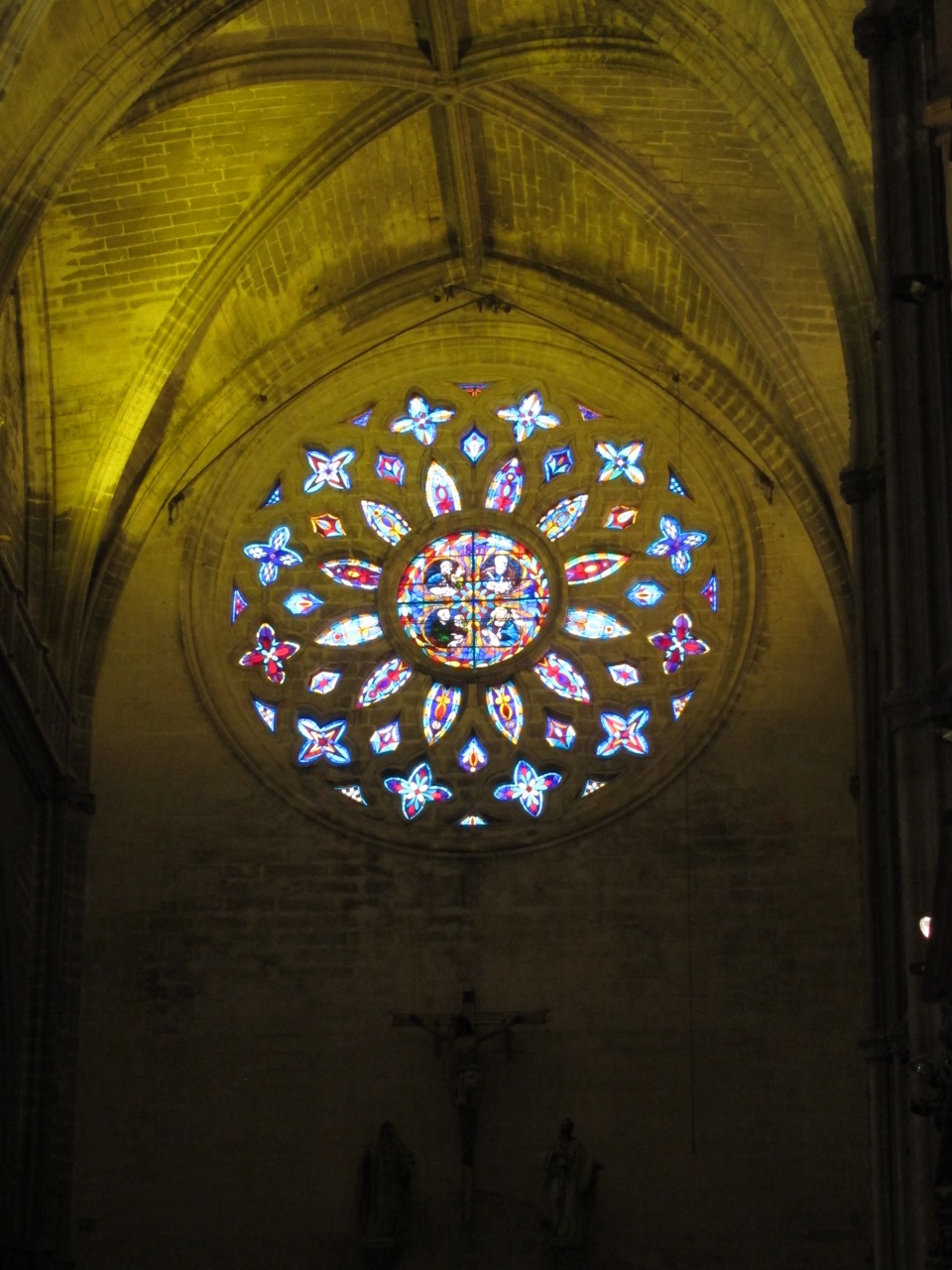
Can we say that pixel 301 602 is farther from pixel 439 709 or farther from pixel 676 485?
pixel 676 485

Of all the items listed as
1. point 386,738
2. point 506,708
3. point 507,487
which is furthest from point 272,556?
point 506,708

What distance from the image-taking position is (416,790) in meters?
20.1

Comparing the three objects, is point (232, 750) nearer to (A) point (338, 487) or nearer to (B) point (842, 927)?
(A) point (338, 487)

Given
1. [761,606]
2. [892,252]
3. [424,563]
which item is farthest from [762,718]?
Answer: [892,252]

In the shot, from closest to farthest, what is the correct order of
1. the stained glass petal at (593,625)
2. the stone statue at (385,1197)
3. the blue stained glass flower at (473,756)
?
the stone statue at (385,1197)
the blue stained glass flower at (473,756)
the stained glass petal at (593,625)

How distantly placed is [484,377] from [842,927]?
17.8ft

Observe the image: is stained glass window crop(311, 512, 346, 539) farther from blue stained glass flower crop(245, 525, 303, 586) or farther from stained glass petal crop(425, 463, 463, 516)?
stained glass petal crop(425, 463, 463, 516)

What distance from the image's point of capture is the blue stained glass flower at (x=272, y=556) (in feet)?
68.9

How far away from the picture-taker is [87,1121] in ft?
61.6

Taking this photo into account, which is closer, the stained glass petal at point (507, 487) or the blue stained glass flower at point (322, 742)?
the blue stained glass flower at point (322, 742)

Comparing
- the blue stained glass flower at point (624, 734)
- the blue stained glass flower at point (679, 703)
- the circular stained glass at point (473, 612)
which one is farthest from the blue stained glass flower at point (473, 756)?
the blue stained glass flower at point (679, 703)

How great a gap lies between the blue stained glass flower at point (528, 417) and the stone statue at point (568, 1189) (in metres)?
5.78

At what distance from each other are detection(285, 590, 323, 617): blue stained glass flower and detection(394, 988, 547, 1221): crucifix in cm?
349

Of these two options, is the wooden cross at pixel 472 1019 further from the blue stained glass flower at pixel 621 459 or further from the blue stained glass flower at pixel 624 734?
the blue stained glass flower at pixel 621 459
